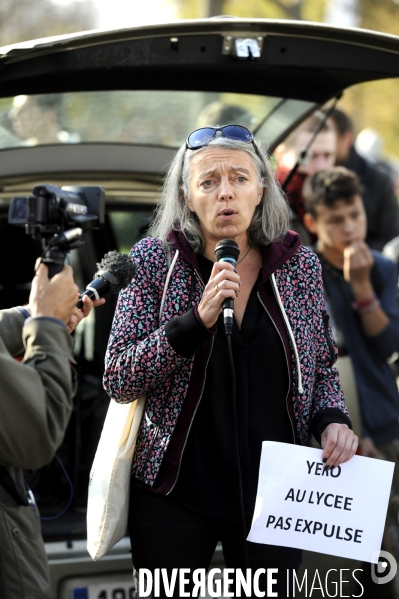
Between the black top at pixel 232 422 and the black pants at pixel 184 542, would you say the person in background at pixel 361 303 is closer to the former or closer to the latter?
the black pants at pixel 184 542

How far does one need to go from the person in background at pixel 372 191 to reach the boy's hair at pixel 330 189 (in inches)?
55.2

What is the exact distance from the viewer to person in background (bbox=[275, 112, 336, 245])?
16.2ft

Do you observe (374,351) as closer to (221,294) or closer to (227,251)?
(227,251)

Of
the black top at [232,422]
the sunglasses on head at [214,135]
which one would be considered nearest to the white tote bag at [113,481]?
the black top at [232,422]

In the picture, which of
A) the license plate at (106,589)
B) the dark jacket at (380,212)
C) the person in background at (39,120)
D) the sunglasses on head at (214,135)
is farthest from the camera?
the dark jacket at (380,212)

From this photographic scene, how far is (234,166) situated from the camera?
2832 mm

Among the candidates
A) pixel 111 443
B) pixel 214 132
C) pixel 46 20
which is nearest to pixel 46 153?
pixel 214 132

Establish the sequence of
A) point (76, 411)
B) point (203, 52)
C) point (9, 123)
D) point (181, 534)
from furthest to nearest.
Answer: point (76, 411)
point (9, 123)
point (203, 52)
point (181, 534)

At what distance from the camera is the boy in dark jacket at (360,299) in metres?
4.16

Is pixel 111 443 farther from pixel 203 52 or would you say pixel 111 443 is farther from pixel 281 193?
pixel 203 52

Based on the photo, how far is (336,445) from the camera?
2760 millimetres

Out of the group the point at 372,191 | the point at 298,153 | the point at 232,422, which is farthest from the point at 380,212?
the point at 232,422

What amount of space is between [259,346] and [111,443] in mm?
544

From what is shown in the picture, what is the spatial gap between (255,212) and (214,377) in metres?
0.59
